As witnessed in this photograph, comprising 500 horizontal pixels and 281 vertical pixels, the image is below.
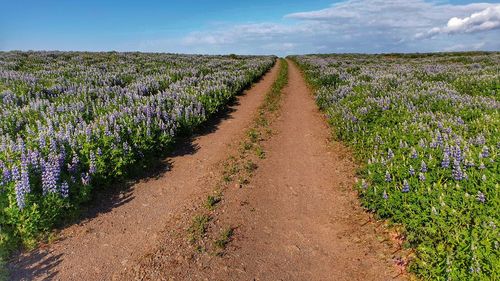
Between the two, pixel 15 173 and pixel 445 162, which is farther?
pixel 15 173

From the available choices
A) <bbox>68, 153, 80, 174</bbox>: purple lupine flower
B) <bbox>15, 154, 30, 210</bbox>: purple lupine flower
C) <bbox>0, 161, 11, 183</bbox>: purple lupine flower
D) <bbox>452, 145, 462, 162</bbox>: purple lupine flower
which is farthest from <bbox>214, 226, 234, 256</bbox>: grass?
<bbox>452, 145, 462, 162</bbox>: purple lupine flower

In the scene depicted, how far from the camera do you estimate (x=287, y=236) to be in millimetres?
6891

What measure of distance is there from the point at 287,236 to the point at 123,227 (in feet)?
10.7

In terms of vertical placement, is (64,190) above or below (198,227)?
above

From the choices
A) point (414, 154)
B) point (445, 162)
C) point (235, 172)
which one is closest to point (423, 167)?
point (445, 162)

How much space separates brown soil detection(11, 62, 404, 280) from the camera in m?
5.84

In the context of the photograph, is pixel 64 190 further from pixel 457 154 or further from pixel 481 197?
pixel 457 154

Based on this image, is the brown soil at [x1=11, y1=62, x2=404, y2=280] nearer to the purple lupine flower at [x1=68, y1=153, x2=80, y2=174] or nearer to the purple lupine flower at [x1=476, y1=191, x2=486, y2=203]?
the purple lupine flower at [x1=68, y1=153, x2=80, y2=174]

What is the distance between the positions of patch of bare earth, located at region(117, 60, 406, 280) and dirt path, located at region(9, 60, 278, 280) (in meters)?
0.44

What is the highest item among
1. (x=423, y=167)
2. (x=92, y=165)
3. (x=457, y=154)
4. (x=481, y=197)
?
(x=457, y=154)

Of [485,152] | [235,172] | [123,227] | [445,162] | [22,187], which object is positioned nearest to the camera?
[22,187]

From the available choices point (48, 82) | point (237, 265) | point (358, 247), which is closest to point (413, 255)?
point (358, 247)

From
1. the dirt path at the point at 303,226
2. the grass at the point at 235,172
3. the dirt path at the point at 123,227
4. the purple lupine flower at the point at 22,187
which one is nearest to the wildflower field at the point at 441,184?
the dirt path at the point at 303,226

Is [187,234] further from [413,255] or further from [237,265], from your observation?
[413,255]
